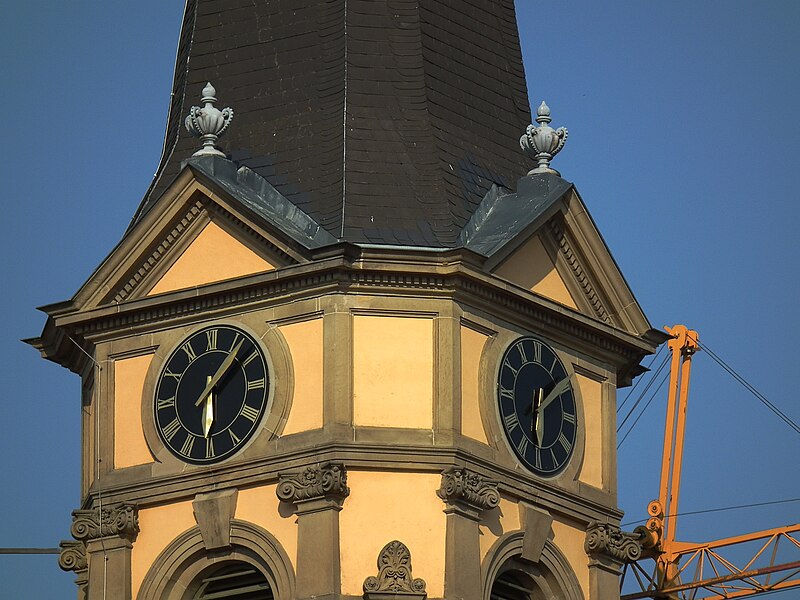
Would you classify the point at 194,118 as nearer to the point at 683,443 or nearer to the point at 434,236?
the point at 434,236

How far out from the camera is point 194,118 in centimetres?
4356

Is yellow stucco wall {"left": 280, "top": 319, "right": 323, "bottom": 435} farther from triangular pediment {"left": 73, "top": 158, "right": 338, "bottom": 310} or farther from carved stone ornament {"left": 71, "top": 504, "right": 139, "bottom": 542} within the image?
carved stone ornament {"left": 71, "top": 504, "right": 139, "bottom": 542}

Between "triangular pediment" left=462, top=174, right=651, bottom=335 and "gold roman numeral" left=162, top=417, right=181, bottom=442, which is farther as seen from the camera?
"triangular pediment" left=462, top=174, right=651, bottom=335

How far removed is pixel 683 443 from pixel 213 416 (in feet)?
69.2

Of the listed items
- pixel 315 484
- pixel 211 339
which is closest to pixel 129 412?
pixel 211 339

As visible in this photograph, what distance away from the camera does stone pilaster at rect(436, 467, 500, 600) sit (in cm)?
4022

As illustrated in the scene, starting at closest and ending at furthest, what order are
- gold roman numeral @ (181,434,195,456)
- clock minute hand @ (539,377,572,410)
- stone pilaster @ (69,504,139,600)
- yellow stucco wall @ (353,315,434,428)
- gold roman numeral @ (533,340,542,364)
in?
1. yellow stucco wall @ (353,315,434,428)
2. stone pilaster @ (69,504,139,600)
3. gold roman numeral @ (181,434,195,456)
4. clock minute hand @ (539,377,572,410)
5. gold roman numeral @ (533,340,542,364)

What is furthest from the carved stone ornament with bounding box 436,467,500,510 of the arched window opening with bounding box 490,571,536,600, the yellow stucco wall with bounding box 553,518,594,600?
the yellow stucco wall with bounding box 553,518,594,600

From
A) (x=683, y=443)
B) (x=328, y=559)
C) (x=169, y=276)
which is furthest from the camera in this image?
(x=683, y=443)

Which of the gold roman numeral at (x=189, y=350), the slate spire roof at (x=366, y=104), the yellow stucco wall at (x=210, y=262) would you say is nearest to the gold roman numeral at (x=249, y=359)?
the gold roman numeral at (x=189, y=350)

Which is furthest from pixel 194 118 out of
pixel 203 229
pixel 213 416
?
pixel 213 416

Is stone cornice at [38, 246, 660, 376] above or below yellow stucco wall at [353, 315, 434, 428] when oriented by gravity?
above

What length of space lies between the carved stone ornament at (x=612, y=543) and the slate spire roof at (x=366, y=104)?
444 cm

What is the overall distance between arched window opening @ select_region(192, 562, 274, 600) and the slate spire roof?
461cm
